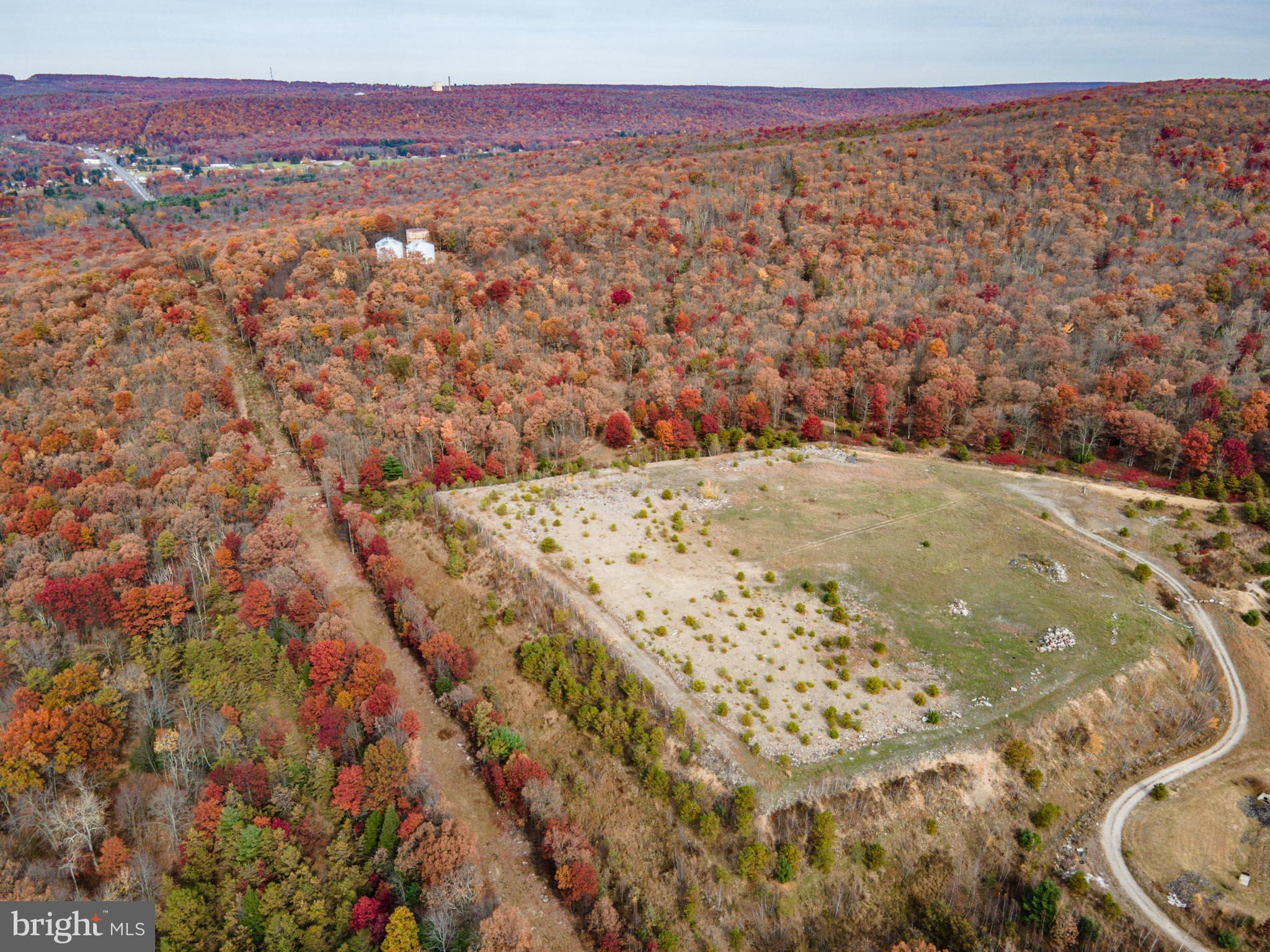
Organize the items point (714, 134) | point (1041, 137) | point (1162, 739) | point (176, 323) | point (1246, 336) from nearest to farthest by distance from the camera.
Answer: point (1162, 739)
point (1246, 336)
point (176, 323)
point (1041, 137)
point (714, 134)

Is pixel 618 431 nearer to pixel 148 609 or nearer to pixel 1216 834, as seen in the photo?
pixel 148 609

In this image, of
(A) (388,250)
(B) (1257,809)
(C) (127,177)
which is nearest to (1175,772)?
(B) (1257,809)

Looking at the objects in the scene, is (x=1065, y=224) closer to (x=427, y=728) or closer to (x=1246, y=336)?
(x=1246, y=336)

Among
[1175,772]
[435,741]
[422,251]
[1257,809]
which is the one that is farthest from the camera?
[422,251]

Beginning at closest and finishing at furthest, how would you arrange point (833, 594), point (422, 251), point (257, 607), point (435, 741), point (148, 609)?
1. point (435, 741)
2. point (257, 607)
3. point (148, 609)
4. point (833, 594)
5. point (422, 251)

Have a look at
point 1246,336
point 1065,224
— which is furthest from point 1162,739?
point 1065,224

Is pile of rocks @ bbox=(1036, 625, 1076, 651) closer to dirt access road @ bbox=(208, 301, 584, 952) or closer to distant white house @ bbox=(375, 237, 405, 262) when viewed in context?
dirt access road @ bbox=(208, 301, 584, 952)
